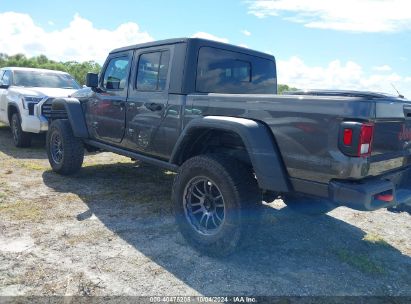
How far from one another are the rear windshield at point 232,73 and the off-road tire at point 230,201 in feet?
3.28

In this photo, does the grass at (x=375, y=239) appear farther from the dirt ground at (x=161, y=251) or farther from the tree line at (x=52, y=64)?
the tree line at (x=52, y=64)

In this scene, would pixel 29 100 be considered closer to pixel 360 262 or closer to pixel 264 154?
pixel 264 154

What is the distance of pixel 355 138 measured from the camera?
2.61 m

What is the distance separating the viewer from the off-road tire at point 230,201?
3226mm

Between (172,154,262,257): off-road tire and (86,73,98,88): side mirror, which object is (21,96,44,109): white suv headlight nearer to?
(86,73,98,88): side mirror

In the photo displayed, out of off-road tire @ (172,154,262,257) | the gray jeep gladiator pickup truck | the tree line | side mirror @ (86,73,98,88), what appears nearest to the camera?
the gray jeep gladiator pickup truck

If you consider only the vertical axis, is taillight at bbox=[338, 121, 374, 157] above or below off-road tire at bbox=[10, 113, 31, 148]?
above

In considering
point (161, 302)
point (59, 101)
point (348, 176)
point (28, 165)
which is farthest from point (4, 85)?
point (348, 176)

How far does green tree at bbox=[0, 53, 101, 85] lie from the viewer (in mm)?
29286

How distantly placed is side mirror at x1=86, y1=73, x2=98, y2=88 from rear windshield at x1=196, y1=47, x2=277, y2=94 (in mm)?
1968

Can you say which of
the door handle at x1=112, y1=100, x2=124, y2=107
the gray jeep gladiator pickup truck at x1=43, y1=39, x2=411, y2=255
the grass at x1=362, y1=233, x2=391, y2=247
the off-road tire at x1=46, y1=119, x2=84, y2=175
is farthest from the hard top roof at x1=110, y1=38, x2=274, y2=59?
the grass at x1=362, y1=233, x2=391, y2=247

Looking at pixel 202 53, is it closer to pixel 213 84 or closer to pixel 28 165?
pixel 213 84

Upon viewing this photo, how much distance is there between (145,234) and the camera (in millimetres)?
3936

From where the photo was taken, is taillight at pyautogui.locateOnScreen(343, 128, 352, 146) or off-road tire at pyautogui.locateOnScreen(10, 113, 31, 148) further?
off-road tire at pyautogui.locateOnScreen(10, 113, 31, 148)
